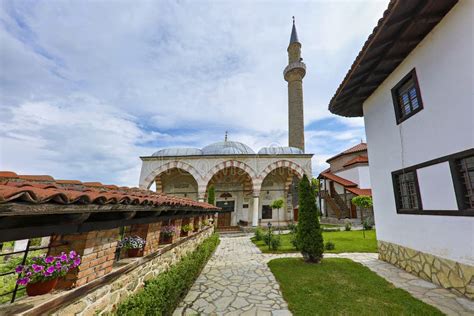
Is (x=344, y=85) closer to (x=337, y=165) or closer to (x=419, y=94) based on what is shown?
(x=419, y=94)

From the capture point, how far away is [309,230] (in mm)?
6688

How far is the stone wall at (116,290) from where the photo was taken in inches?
77.2

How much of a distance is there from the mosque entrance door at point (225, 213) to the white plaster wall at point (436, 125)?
13.7 metres

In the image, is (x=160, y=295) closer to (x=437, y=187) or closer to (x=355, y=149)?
(x=437, y=187)

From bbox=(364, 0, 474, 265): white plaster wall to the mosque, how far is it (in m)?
10.7

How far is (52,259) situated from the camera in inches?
70.6

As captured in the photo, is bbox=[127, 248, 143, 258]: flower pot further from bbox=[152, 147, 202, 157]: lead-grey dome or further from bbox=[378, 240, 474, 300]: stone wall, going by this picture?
bbox=[152, 147, 202, 157]: lead-grey dome

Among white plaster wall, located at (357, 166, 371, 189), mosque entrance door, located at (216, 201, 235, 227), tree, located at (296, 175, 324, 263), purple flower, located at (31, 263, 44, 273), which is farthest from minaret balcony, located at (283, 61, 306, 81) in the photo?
purple flower, located at (31, 263, 44, 273)

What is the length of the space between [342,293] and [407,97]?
5037 millimetres

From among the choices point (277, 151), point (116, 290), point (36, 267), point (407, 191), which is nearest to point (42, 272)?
point (36, 267)

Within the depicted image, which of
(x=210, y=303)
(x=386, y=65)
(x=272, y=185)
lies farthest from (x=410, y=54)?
(x=272, y=185)

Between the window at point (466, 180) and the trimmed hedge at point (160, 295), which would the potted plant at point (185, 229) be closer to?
the trimmed hedge at point (160, 295)

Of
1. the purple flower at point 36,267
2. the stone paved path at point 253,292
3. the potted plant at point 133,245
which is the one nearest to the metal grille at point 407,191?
the stone paved path at point 253,292

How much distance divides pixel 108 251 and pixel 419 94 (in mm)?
6693
